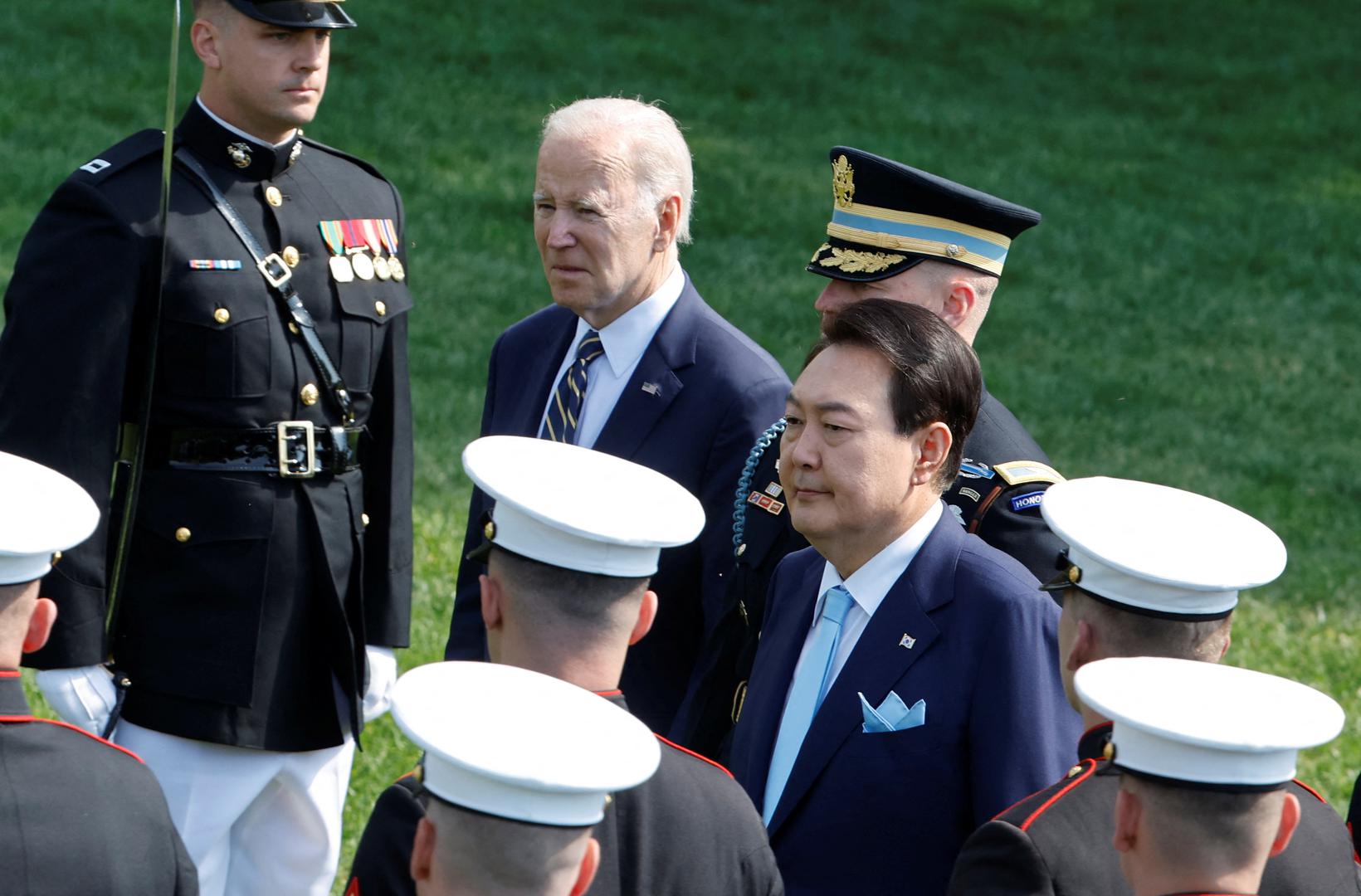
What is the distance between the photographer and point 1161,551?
10.5 feet

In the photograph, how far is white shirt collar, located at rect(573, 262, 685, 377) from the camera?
4836 mm

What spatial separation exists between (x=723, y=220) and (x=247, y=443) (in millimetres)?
9736

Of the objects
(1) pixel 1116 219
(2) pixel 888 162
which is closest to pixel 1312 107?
(1) pixel 1116 219

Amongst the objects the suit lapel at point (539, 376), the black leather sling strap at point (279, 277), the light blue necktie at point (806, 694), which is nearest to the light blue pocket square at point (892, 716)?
the light blue necktie at point (806, 694)

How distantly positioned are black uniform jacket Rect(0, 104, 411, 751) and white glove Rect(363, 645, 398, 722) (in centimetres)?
12

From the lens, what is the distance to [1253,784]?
2.59 meters

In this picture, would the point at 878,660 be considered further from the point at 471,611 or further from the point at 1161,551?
the point at 471,611

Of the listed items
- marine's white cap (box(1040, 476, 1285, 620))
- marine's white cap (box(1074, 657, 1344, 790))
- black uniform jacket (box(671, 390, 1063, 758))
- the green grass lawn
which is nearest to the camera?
marine's white cap (box(1074, 657, 1344, 790))

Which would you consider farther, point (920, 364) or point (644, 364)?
point (644, 364)

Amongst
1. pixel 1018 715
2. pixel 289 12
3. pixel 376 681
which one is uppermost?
pixel 289 12

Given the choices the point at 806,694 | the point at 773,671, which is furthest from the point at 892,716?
the point at 773,671

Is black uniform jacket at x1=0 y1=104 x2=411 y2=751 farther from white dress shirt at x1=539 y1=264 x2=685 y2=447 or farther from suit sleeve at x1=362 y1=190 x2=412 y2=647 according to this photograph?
white dress shirt at x1=539 y1=264 x2=685 y2=447

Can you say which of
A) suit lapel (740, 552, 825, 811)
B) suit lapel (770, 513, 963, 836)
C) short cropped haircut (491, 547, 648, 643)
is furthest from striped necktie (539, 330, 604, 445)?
short cropped haircut (491, 547, 648, 643)

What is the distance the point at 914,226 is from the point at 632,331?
0.73m
